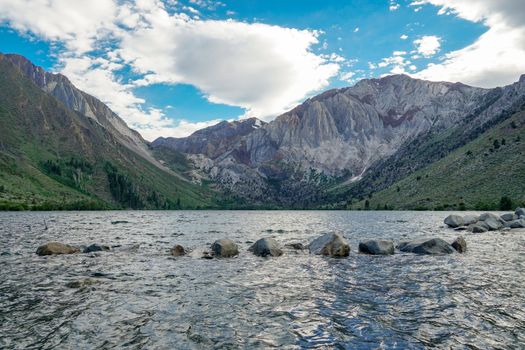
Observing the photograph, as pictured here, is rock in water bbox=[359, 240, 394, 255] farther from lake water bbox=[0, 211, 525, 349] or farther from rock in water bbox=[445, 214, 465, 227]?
rock in water bbox=[445, 214, 465, 227]

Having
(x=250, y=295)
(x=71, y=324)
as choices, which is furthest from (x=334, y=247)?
(x=71, y=324)

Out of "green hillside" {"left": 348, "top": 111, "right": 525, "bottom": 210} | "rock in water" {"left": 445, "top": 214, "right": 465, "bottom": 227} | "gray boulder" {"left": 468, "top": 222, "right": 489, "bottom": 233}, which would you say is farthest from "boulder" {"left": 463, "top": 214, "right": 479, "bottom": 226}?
"green hillside" {"left": 348, "top": 111, "right": 525, "bottom": 210}

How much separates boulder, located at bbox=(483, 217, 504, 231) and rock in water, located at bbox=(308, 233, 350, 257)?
45.0m

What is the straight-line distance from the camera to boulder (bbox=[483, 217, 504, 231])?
72.6 metres

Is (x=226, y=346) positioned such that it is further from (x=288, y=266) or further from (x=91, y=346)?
(x=288, y=266)

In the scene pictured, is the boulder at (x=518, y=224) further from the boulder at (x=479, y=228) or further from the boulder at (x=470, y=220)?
the boulder at (x=479, y=228)

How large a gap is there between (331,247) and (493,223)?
48.9 meters

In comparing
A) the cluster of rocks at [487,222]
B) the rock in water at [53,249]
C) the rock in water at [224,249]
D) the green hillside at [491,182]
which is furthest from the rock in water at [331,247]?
the green hillside at [491,182]

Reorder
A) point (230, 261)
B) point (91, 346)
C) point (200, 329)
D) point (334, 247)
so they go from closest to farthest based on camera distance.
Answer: point (91, 346) → point (200, 329) → point (230, 261) → point (334, 247)

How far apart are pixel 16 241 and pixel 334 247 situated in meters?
48.6

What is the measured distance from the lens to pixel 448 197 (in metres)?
183

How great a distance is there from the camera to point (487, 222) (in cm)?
7338

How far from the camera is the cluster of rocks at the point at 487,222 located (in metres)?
72.1

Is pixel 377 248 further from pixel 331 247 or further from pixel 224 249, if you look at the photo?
pixel 224 249
